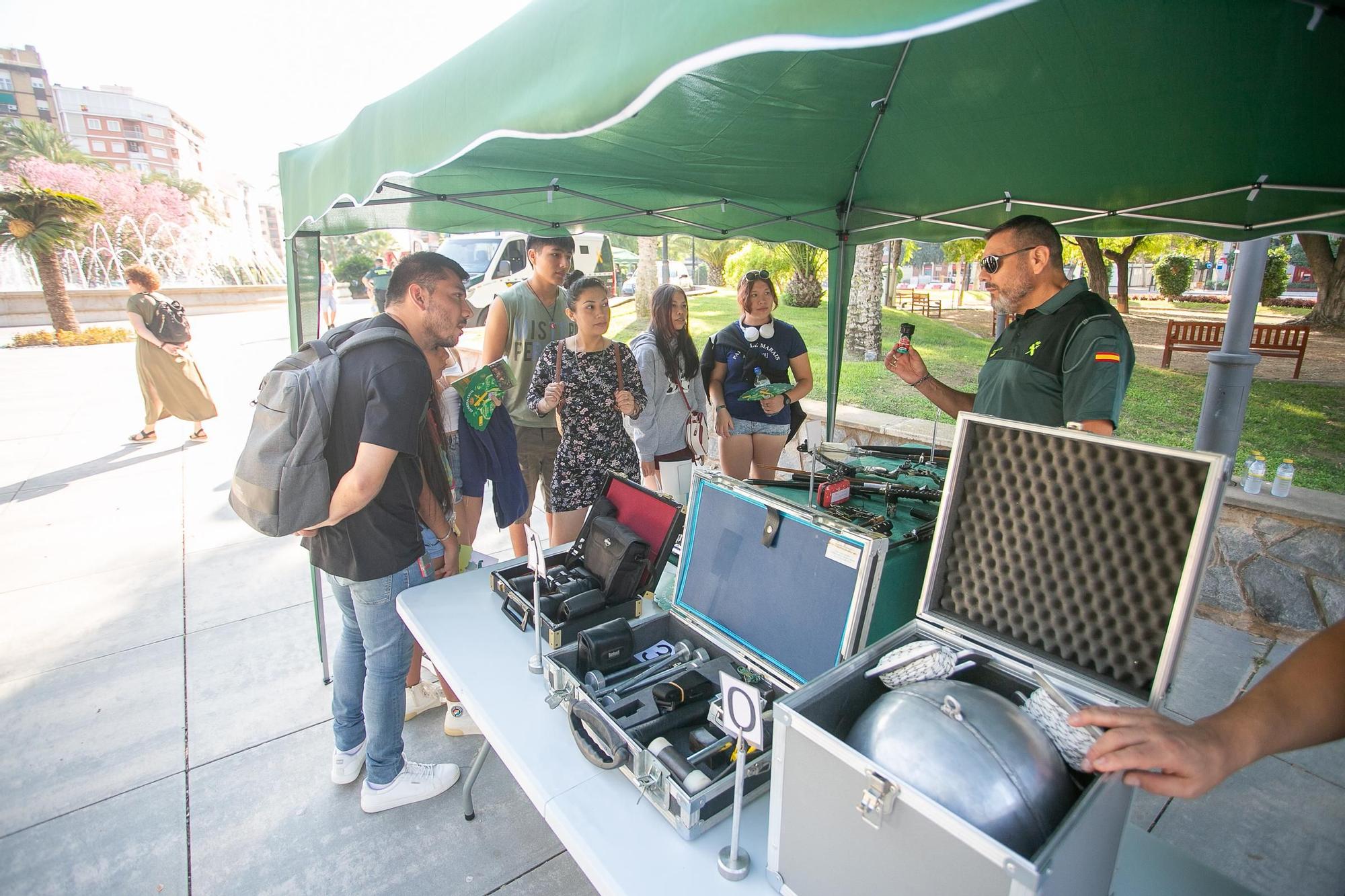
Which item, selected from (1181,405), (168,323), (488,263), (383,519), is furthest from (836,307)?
(488,263)

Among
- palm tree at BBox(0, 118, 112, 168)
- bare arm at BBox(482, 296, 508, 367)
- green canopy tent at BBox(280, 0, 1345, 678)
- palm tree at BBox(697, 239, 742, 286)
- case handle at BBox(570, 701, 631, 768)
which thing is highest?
palm tree at BBox(0, 118, 112, 168)

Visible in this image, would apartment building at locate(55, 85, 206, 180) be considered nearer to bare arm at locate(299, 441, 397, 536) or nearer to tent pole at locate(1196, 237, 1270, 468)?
bare arm at locate(299, 441, 397, 536)

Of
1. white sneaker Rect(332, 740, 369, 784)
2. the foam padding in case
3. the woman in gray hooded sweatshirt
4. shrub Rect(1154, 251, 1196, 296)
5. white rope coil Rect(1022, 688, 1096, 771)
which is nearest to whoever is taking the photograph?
white rope coil Rect(1022, 688, 1096, 771)

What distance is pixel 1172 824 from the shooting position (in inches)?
88.3

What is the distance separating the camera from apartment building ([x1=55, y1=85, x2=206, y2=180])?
2682 inches

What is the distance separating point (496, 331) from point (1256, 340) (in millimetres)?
10445

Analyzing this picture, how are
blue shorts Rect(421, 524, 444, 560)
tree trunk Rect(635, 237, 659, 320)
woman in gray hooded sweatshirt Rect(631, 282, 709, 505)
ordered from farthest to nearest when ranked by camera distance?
1. tree trunk Rect(635, 237, 659, 320)
2. woman in gray hooded sweatshirt Rect(631, 282, 709, 505)
3. blue shorts Rect(421, 524, 444, 560)

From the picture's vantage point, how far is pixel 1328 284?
34.4ft

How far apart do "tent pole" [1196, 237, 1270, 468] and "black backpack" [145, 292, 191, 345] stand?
856 cm

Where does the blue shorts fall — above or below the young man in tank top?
below

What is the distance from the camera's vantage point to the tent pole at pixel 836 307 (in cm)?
427

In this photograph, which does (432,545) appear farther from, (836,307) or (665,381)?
(836,307)

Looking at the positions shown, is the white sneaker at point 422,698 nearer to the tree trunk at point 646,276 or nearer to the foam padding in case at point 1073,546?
the foam padding in case at point 1073,546

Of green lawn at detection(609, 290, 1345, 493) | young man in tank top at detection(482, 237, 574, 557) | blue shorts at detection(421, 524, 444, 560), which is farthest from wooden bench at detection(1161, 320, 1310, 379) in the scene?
blue shorts at detection(421, 524, 444, 560)
